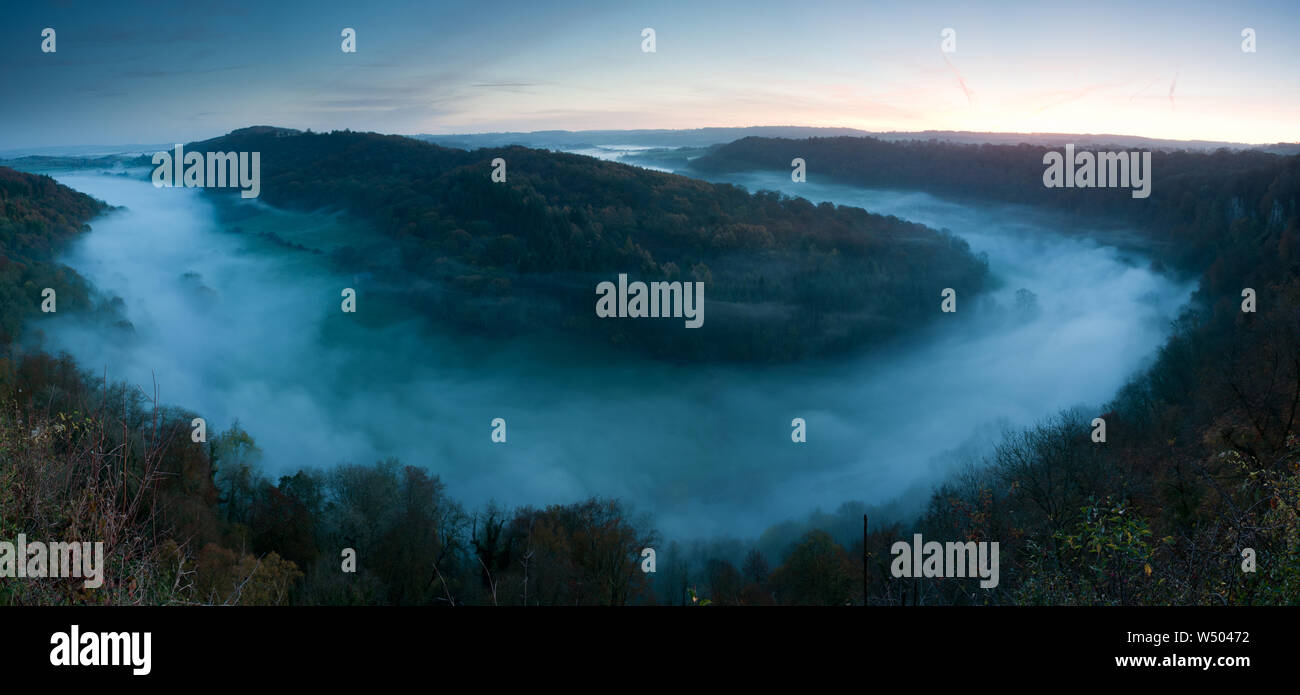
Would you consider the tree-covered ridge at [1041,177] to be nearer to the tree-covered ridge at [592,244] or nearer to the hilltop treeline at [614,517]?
the tree-covered ridge at [592,244]

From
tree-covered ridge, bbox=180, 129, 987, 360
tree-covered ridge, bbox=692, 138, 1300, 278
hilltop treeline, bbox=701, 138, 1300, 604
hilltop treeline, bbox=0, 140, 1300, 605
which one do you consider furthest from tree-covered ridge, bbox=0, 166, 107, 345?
tree-covered ridge, bbox=692, 138, 1300, 278

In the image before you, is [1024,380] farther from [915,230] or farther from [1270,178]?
[1270,178]

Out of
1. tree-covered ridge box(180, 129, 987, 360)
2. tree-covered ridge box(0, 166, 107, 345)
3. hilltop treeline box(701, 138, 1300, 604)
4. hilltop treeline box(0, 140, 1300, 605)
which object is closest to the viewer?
hilltop treeline box(0, 140, 1300, 605)

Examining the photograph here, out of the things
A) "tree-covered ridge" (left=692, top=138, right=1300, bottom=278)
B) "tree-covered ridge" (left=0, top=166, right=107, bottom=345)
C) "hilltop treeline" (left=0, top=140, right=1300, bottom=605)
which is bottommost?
"hilltop treeline" (left=0, top=140, right=1300, bottom=605)

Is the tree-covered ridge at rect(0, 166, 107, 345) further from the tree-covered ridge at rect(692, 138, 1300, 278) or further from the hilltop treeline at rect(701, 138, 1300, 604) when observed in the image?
the tree-covered ridge at rect(692, 138, 1300, 278)

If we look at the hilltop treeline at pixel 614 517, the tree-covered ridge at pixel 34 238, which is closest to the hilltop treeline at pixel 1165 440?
the hilltop treeline at pixel 614 517

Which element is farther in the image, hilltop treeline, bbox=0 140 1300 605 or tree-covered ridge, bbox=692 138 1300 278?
tree-covered ridge, bbox=692 138 1300 278
